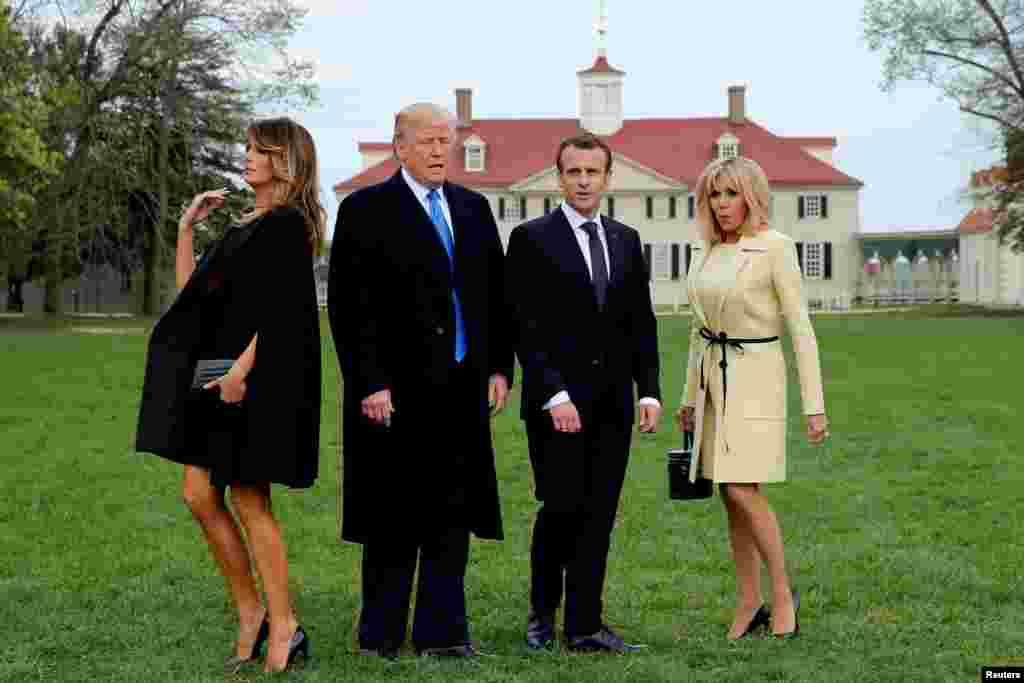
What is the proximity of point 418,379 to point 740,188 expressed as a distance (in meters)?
1.54

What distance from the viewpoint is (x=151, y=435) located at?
5727mm

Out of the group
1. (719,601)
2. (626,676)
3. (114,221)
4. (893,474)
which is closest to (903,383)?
(893,474)

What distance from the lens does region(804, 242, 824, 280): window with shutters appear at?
78062mm

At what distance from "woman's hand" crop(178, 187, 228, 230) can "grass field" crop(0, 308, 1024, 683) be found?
68.2 inches

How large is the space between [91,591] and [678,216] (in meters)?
71.7

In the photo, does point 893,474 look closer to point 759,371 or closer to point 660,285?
point 759,371

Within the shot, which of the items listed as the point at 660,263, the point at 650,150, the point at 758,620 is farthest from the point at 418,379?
the point at 650,150

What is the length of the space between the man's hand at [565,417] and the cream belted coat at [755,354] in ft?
2.25

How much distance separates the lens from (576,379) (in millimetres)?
6145

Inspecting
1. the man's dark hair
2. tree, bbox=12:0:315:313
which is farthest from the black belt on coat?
tree, bbox=12:0:315:313

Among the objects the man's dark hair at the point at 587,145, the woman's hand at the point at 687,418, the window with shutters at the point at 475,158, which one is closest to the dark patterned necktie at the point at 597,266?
the man's dark hair at the point at 587,145

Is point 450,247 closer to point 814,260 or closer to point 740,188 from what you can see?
point 740,188

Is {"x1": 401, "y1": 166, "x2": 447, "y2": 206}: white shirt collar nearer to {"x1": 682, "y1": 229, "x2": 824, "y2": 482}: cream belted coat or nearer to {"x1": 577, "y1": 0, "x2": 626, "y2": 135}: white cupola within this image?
{"x1": 682, "y1": 229, "x2": 824, "y2": 482}: cream belted coat

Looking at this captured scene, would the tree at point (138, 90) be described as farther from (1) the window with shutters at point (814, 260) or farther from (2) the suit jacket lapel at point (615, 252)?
(1) the window with shutters at point (814, 260)
